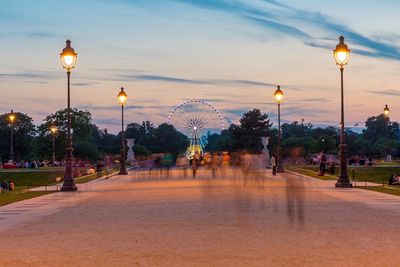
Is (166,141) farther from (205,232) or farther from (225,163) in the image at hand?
(205,232)

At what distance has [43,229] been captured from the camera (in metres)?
16.2

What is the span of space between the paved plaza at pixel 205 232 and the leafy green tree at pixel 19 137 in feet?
375

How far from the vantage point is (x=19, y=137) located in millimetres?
141500

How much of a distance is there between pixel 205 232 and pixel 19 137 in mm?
131581

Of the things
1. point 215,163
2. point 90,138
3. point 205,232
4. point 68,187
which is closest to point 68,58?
point 68,187

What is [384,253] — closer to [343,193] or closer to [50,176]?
[343,193]

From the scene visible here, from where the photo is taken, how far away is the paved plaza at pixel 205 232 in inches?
448

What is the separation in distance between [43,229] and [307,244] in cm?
643

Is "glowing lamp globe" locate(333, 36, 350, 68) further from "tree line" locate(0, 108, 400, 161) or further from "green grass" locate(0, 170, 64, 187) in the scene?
"tree line" locate(0, 108, 400, 161)

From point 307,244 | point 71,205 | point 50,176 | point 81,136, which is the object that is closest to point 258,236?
point 307,244

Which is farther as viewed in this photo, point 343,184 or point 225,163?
point 225,163

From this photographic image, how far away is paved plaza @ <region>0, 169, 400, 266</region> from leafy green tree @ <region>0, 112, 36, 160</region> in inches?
4500

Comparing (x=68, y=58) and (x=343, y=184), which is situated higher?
(x=68, y=58)

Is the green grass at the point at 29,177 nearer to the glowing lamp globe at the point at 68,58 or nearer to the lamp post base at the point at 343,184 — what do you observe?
the glowing lamp globe at the point at 68,58
